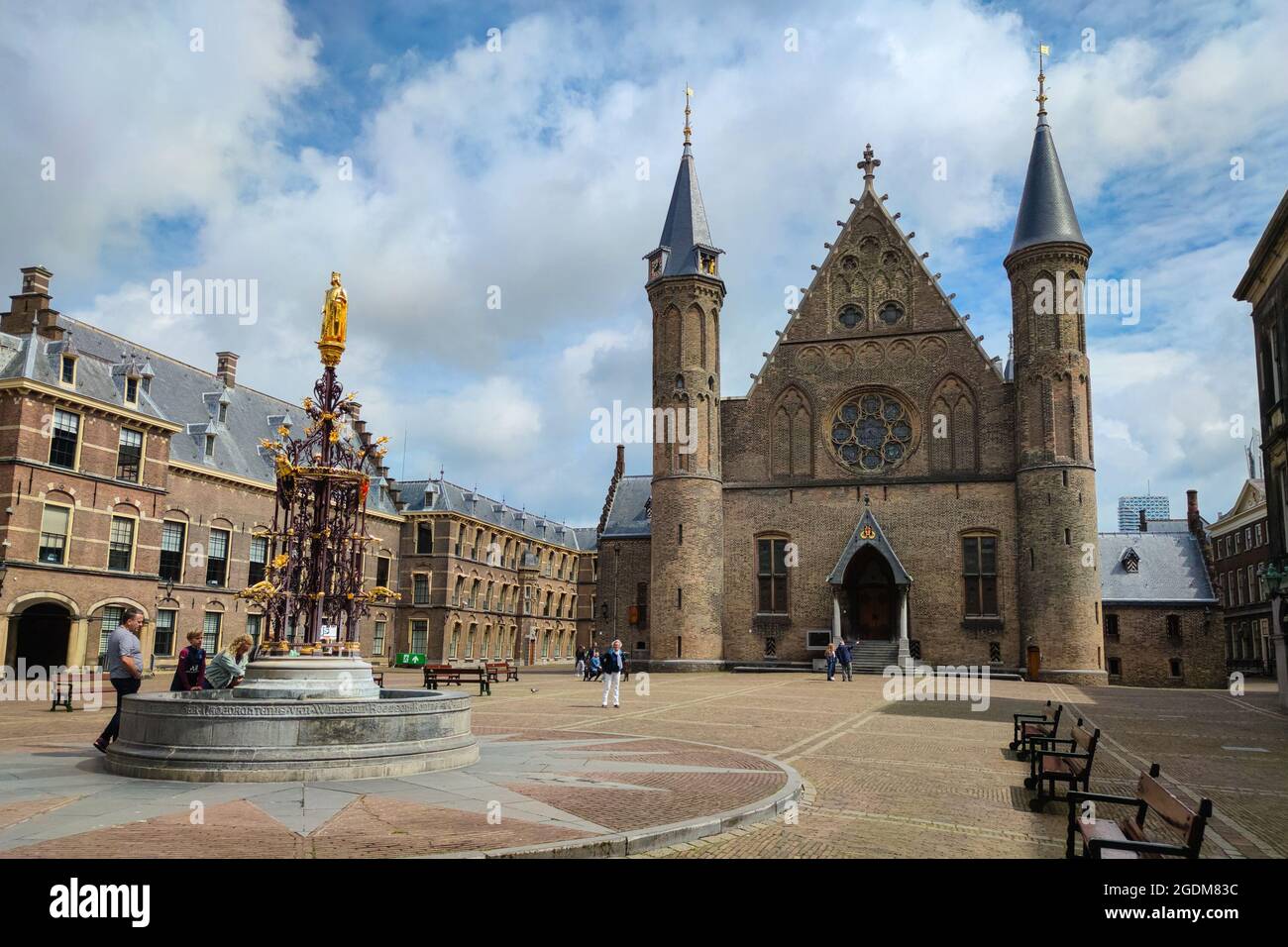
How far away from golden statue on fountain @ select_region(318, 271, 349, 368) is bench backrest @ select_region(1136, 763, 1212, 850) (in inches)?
445

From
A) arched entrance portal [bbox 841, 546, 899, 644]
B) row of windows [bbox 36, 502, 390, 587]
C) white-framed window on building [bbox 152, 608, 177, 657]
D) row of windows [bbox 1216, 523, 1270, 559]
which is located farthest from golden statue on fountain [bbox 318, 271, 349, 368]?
row of windows [bbox 1216, 523, 1270, 559]

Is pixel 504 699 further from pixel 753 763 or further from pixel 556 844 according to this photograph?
pixel 556 844

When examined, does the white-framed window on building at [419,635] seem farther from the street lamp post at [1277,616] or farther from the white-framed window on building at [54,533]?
the street lamp post at [1277,616]

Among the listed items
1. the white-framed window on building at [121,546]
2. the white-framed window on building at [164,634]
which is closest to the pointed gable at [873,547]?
the white-framed window on building at [164,634]

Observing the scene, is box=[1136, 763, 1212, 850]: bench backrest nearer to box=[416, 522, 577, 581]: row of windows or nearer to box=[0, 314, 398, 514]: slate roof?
box=[0, 314, 398, 514]: slate roof

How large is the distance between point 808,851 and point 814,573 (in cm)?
3502

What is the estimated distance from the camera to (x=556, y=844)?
7.00 metres

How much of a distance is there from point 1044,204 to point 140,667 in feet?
130

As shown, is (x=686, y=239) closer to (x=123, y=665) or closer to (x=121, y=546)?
(x=121, y=546)

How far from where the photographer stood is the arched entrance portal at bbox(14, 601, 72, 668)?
104 feet

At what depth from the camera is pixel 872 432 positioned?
42844 mm

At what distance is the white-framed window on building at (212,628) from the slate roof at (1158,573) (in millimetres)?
41595

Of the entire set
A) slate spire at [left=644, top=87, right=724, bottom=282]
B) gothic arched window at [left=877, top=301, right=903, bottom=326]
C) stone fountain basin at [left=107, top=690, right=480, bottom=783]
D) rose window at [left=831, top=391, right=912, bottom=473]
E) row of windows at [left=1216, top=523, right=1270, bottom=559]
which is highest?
slate spire at [left=644, top=87, right=724, bottom=282]
